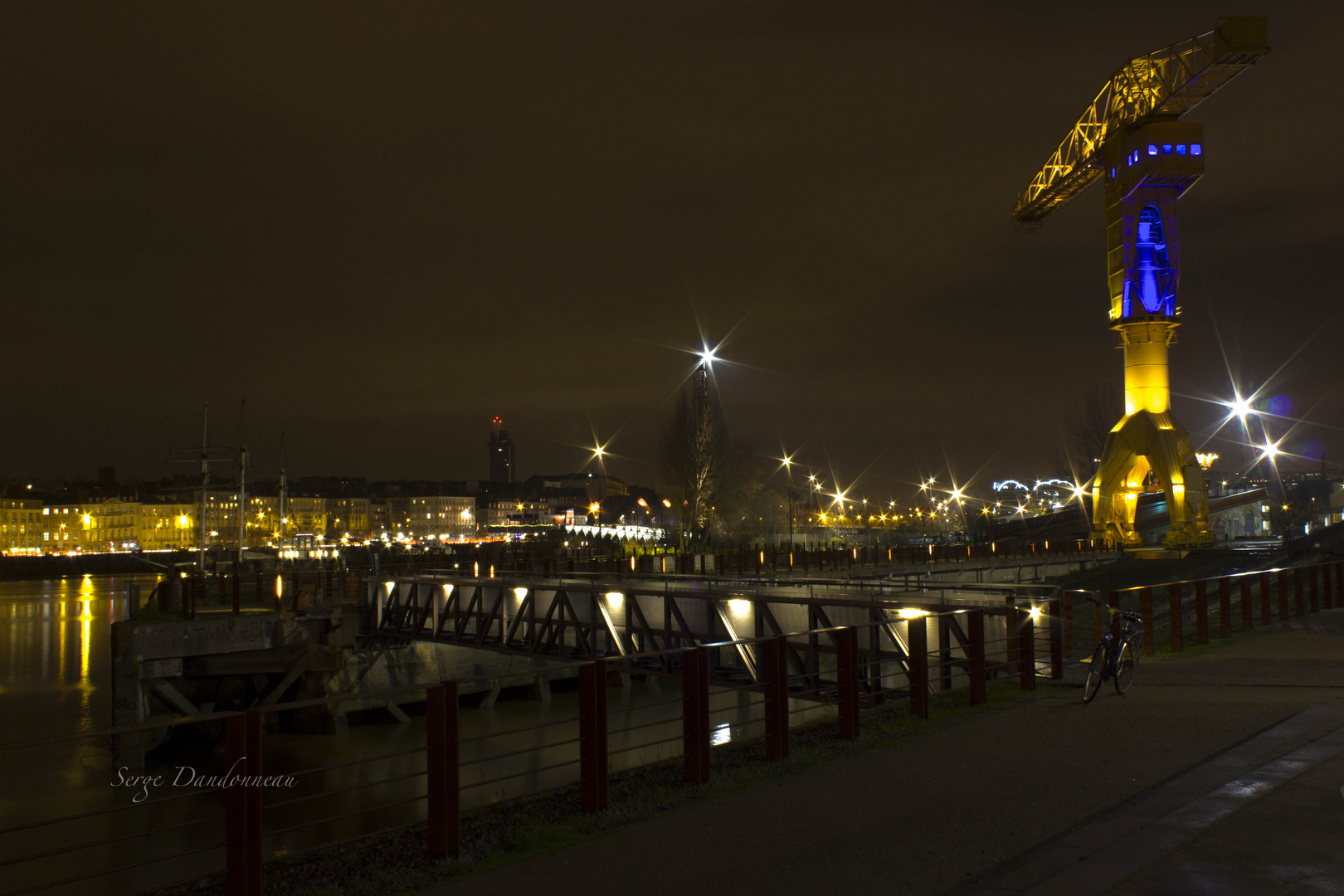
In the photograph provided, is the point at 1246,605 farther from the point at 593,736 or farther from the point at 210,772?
the point at 210,772

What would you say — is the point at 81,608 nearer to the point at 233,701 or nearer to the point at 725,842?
the point at 233,701

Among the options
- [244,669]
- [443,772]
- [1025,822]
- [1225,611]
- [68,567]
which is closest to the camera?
[443,772]

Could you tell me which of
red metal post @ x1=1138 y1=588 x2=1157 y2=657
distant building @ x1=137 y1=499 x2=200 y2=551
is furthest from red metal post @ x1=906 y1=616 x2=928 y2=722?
distant building @ x1=137 y1=499 x2=200 y2=551

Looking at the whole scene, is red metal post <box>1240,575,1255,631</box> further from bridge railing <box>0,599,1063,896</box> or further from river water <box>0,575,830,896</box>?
river water <box>0,575,830,896</box>

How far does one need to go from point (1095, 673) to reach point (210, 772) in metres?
20.7

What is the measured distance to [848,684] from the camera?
10.1 metres

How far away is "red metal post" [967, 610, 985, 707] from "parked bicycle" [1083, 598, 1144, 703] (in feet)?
4.08

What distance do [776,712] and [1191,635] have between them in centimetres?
1287

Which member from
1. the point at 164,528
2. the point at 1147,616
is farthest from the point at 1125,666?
the point at 164,528

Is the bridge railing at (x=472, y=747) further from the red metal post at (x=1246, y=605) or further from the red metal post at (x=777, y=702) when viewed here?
the red metal post at (x=1246, y=605)

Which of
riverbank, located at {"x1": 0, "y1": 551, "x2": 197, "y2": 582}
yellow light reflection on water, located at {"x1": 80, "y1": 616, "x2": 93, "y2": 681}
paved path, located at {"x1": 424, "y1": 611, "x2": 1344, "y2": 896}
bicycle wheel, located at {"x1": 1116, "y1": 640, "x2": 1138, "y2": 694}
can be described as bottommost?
yellow light reflection on water, located at {"x1": 80, "y1": 616, "x2": 93, "y2": 681}

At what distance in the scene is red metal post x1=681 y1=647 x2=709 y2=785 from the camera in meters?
8.58

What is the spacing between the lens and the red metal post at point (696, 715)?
28.1ft

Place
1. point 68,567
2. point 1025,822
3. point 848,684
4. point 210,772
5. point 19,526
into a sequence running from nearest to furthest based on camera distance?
point 1025,822 < point 848,684 < point 210,772 < point 68,567 < point 19,526
